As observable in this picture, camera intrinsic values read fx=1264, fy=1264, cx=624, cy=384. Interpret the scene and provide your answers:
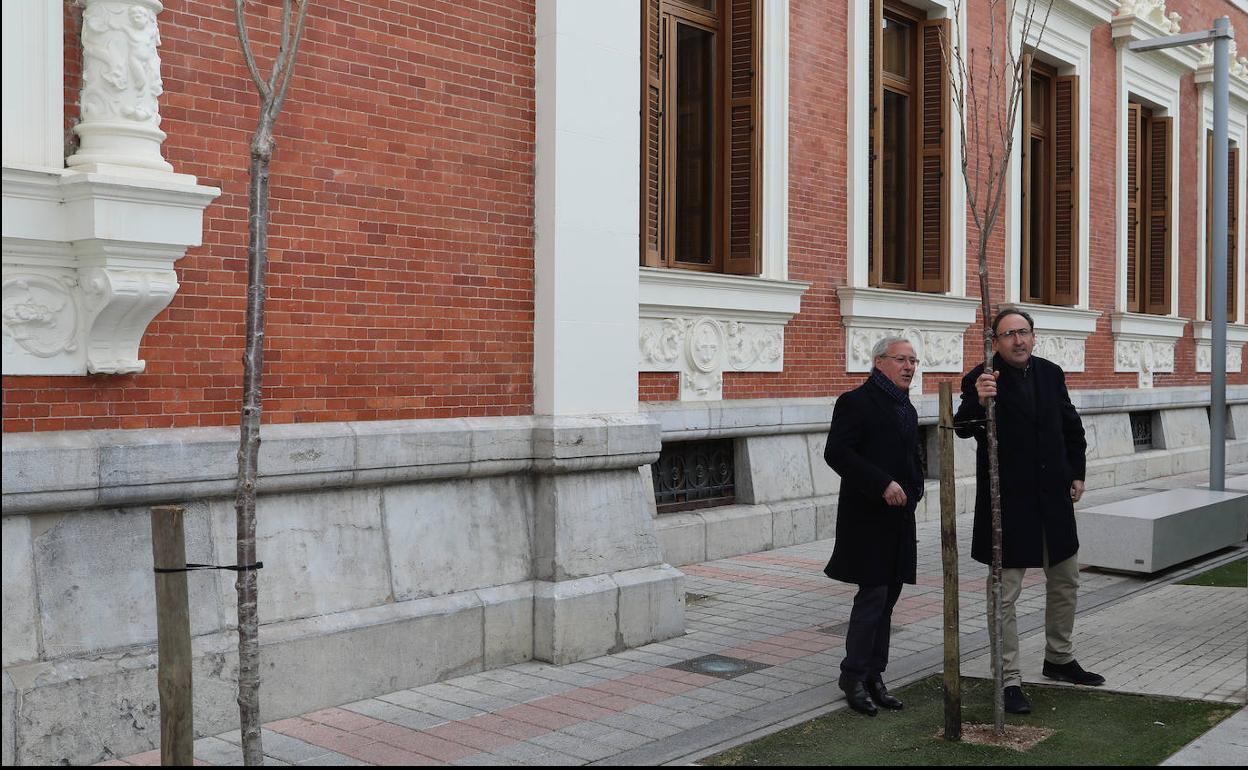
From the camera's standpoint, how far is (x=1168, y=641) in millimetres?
7617

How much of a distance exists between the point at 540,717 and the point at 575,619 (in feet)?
3.95

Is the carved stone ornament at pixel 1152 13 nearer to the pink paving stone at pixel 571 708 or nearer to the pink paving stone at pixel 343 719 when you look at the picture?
the pink paving stone at pixel 571 708

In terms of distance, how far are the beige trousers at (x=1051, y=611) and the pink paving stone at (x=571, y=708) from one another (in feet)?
6.45

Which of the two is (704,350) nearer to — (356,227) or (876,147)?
(876,147)

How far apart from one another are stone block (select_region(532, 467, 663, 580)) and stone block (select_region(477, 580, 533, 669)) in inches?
9.6

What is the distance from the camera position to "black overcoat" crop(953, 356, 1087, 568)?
626cm

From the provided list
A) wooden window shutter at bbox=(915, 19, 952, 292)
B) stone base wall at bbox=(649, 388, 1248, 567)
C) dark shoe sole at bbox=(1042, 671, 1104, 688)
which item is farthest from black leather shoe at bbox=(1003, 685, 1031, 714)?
wooden window shutter at bbox=(915, 19, 952, 292)

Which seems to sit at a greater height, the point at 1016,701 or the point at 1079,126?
the point at 1079,126

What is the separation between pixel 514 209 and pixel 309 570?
2.45m

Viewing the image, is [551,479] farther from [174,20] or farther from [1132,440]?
[1132,440]

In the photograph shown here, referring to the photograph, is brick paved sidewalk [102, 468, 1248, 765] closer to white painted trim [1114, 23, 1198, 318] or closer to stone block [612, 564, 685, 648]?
stone block [612, 564, 685, 648]

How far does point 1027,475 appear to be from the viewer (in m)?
6.31

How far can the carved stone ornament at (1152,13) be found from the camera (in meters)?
17.7

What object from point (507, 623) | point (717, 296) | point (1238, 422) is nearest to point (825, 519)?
point (717, 296)
